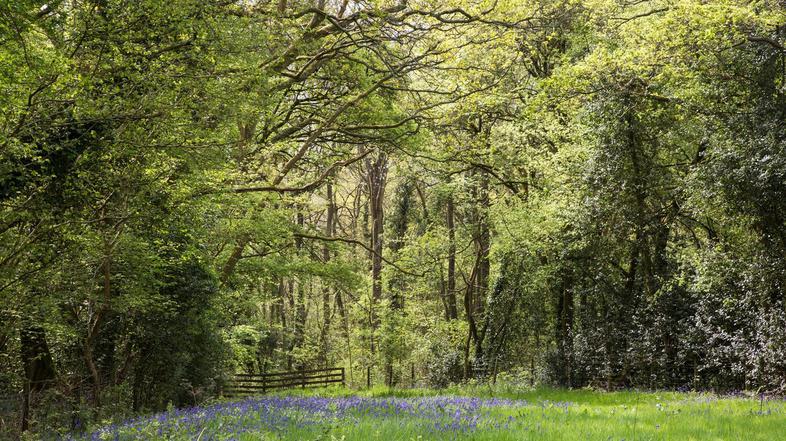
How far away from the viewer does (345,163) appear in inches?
612

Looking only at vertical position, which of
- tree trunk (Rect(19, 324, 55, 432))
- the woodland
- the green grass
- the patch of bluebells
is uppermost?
the woodland

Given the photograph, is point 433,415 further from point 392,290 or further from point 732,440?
point 392,290

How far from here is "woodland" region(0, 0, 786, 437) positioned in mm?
6645

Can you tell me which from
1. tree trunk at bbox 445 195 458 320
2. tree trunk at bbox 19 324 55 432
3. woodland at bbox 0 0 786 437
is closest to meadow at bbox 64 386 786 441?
woodland at bbox 0 0 786 437

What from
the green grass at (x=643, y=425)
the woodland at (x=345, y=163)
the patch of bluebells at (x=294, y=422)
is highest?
the woodland at (x=345, y=163)

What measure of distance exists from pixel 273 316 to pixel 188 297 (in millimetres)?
24416

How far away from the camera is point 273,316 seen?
36.6 m

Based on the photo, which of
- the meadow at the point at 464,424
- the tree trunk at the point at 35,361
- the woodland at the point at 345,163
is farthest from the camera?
the tree trunk at the point at 35,361

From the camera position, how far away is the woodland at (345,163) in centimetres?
664

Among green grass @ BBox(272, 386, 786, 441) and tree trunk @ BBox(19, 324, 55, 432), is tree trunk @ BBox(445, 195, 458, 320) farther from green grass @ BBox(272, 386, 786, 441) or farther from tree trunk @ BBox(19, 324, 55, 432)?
tree trunk @ BBox(19, 324, 55, 432)

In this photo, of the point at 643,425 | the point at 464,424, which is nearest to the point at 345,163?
the point at 464,424

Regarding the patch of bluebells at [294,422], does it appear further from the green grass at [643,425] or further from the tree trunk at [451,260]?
the tree trunk at [451,260]

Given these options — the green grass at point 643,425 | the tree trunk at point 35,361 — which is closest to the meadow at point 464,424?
the green grass at point 643,425

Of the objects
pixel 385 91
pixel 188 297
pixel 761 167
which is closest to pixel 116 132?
pixel 188 297
